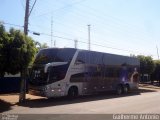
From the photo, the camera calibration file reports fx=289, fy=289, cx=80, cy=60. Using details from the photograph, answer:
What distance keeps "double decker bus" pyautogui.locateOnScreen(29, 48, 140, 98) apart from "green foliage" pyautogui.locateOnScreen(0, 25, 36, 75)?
2.04 m

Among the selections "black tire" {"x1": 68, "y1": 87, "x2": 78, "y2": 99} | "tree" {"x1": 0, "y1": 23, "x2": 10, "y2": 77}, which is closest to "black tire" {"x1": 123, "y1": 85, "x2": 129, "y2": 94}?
"black tire" {"x1": 68, "y1": 87, "x2": 78, "y2": 99}

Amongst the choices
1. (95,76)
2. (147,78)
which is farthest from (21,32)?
(147,78)

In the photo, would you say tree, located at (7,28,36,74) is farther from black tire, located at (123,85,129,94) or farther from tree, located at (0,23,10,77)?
black tire, located at (123,85,129,94)

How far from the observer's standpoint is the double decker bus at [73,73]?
64.0 feet

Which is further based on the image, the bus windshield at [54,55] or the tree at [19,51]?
the bus windshield at [54,55]

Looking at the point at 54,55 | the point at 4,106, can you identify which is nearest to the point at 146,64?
the point at 54,55

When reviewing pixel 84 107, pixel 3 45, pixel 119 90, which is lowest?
pixel 84 107

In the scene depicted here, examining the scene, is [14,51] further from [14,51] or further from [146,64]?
[146,64]

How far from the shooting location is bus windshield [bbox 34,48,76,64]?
20.2 meters

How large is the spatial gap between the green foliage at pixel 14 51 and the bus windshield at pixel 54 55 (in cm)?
243

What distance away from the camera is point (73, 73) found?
21.0 metres

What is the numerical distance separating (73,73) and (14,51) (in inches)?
222

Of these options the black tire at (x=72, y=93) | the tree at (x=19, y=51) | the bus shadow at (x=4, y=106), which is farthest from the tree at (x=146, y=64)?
→ the bus shadow at (x=4, y=106)

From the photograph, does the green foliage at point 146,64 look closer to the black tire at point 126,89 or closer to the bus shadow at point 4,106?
the black tire at point 126,89
